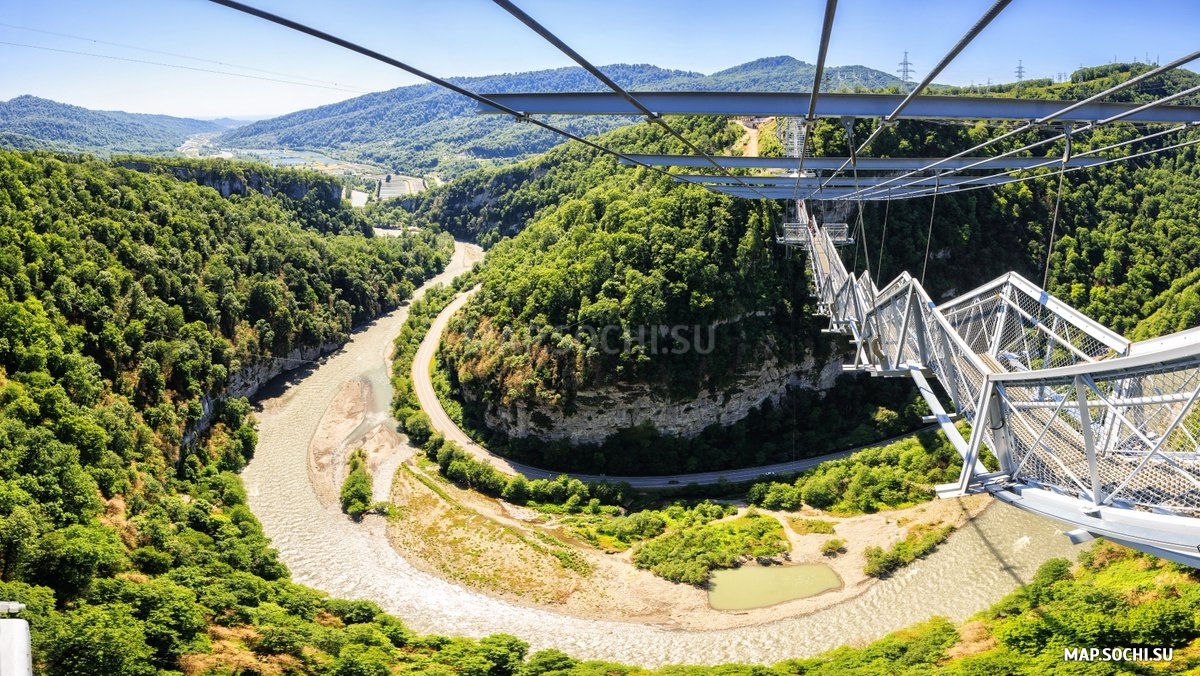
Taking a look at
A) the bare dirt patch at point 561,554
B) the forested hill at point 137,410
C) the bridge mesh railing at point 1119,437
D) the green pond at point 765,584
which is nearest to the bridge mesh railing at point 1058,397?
the bridge mesh railing at point 1119,437

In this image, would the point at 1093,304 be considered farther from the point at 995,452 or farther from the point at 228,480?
the point at 228,480

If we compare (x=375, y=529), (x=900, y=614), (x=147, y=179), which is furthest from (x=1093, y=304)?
(x=147, y=179)

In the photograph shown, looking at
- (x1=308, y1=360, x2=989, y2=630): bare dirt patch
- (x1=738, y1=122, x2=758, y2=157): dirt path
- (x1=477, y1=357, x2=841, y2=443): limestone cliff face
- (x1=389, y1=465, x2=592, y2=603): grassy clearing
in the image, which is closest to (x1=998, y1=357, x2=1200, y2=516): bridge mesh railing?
(x1=308, y1=360, x2=989, y2=630): bare dirt patch

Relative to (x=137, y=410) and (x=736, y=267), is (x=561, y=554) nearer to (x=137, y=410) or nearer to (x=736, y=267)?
(x=736, y=267)

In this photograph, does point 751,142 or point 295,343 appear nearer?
point 751,142

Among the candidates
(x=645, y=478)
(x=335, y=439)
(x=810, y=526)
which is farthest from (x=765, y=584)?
(x=335, y=439)

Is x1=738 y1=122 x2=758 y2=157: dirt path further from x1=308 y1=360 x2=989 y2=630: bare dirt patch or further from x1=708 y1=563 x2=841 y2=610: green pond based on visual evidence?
x1=708 y1=563 x2=841 y2=610: green pond
